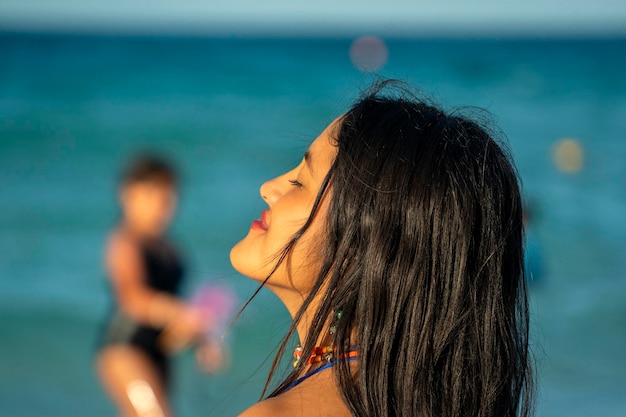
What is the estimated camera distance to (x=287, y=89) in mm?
24406

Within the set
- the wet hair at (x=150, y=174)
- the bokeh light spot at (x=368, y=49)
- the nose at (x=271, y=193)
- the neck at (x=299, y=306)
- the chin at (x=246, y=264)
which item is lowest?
the neck at (x=299, y=306)

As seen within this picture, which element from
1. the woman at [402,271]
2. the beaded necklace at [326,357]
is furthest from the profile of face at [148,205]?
the beaded necklace at [326,357]

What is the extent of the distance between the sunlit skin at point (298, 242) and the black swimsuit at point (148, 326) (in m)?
3.45

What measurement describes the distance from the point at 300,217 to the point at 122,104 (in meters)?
21.2

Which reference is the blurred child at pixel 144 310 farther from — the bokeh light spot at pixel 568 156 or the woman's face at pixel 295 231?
the bokeh light spot at pixel 568 156

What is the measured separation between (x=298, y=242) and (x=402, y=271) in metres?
0.29

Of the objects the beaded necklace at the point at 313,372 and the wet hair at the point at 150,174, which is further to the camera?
the wet hair at the point at 150,174

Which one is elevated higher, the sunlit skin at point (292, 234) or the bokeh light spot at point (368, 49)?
the bokeh light spot at point (368, 49)

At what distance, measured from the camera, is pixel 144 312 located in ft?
18.4

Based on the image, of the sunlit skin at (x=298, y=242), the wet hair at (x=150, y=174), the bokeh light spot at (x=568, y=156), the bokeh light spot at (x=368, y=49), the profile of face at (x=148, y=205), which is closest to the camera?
→ the sunlit skin at (x=298, y=242)

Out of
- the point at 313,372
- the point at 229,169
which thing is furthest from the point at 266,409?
the point at 229,169

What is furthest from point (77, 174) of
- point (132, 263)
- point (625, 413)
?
point (625, 413)

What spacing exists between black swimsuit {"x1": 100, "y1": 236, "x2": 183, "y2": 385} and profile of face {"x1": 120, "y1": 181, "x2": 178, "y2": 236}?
0.46 feet

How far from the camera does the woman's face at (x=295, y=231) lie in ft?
6.58
